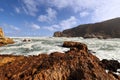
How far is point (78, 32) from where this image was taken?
421ft

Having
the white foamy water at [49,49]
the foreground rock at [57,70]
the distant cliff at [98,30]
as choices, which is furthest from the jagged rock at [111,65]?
the distant cliff at [98,30]

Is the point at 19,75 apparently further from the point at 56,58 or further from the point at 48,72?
the point at 56,58

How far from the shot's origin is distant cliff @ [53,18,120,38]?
109m

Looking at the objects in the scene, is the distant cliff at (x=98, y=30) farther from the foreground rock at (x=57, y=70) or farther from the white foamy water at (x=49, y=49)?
the foreground rock at (x=57, y=70)

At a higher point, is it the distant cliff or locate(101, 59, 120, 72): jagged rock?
the distant cliff

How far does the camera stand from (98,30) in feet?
391

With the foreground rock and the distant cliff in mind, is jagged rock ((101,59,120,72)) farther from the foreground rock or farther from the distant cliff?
the distant cliff

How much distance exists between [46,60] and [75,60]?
4.32ft

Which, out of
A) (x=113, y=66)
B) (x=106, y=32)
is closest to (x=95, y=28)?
(x=106, y=32)

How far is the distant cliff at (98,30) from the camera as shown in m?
109

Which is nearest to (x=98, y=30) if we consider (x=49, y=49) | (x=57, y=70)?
(x=49, y=49)

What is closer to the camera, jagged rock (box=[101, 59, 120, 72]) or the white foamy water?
jagged rock (box=[101, 59, 120, 72])

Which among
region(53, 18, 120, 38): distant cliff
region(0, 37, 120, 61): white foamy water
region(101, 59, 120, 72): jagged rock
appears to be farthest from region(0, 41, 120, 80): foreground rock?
region(53, 18, 120, 38): distant cliff

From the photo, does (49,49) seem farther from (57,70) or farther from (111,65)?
→ (57,70)
